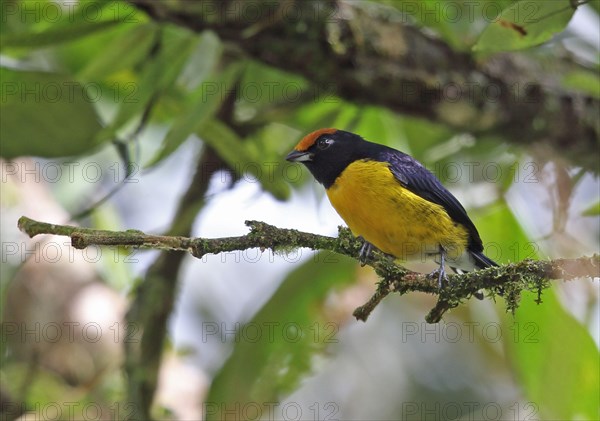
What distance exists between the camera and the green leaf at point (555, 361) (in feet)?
12.6

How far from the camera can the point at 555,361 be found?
12.9ft

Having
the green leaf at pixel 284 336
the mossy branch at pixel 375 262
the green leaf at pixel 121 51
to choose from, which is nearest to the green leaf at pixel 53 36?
the green leaf at pixel 121 51

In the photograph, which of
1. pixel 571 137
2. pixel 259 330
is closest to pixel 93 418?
pixel 259 330

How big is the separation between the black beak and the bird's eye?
0.20ft

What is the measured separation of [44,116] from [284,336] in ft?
5.43

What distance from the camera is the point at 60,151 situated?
3.88 metres

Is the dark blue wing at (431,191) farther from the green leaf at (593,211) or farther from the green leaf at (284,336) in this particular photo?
the green leaf at (284,336)

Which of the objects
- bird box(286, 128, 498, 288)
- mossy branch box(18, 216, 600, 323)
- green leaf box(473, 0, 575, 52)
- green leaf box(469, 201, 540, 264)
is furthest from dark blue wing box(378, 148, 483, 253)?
mossy branch box(18, 216, 600, 323)

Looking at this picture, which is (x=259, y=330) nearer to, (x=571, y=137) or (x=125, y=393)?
(x=125, y=393)

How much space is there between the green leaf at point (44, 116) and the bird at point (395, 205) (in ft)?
3.55

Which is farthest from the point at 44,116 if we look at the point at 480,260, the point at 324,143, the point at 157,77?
the point at 480,260

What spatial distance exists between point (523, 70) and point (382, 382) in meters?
4.02

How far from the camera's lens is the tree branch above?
390 cm

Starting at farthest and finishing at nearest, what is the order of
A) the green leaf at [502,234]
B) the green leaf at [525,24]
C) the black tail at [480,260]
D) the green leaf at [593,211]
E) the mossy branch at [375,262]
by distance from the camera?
the green leaf at [502,234] → the black tail at [480,260] → the green leaf at [593,211] → the green leaf at [525,24] → the mossy branch at [375,262]
